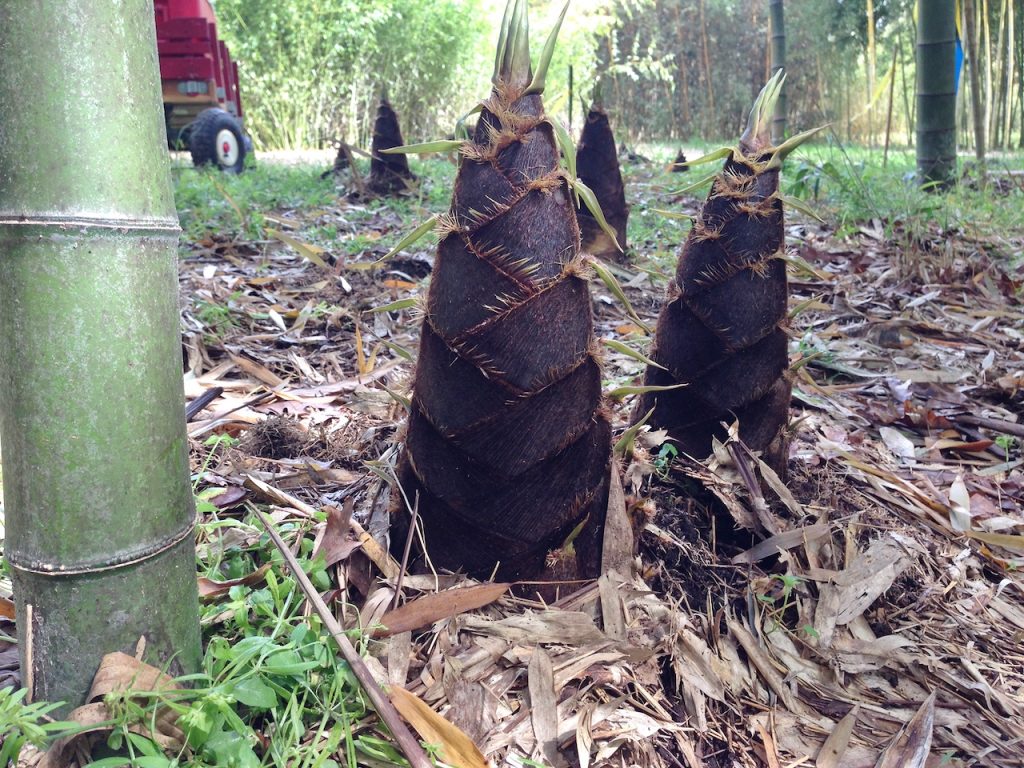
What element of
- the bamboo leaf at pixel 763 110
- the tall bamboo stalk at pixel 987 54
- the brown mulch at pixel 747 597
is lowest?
the brown mulch at pixel 747 597

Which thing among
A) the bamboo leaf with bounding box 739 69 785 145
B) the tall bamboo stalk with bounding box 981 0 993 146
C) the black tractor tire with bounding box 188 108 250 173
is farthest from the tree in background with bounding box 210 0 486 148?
the bamboo leaf with bounding box 739 69 785 145

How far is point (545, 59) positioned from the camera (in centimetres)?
125

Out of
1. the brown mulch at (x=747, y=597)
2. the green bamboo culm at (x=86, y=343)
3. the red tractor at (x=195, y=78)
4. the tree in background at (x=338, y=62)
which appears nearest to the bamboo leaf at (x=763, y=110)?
the brown mulch at (x=747, y=597)

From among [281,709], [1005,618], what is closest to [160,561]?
[281,709]

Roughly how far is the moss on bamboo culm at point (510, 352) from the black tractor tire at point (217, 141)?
8.55 m

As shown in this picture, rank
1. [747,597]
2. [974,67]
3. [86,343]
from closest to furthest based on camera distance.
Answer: [86,343]
[747,597]
[974,67]

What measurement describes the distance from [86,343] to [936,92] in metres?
6.30

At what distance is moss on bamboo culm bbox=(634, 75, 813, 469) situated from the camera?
68.7 inches

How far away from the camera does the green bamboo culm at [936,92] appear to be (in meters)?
5.50

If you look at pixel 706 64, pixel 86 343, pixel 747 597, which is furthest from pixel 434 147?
pixel 706 64

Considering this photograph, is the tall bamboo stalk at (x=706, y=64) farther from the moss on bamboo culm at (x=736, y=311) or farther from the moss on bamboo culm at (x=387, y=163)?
the moss on bamboo culm at (x=736, y=311)

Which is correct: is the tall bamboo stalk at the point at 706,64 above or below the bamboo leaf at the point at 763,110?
above

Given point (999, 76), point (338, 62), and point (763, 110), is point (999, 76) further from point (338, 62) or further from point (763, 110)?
point (763, 110)

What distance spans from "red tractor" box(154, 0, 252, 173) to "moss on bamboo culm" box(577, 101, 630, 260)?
18.6 feet
